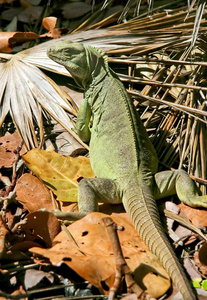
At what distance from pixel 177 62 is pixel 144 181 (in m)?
1.41

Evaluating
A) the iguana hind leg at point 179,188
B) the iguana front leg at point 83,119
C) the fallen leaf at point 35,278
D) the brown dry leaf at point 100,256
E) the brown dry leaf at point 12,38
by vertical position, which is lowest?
the fallen leaf at point 35,278

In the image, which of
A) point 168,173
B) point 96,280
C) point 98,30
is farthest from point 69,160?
point 98,30

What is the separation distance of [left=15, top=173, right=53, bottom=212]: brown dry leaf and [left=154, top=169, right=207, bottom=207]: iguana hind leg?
936mm

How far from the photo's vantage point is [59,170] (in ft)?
11.7

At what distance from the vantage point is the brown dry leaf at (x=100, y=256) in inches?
96.6

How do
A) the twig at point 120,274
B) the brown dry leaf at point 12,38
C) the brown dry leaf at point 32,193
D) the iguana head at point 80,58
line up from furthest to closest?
the brown dry leaf at point 12,38, the iguana head at point 80,58, the brown dry leaf at point 32,193, the twig at point 120,274

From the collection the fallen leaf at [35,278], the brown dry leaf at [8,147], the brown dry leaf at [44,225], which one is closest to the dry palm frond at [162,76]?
the brown dry leaf at [8,147]

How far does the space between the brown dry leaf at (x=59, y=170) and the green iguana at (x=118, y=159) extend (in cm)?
17

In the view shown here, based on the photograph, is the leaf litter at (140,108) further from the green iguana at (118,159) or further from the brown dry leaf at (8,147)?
the green iguana at (118,159)

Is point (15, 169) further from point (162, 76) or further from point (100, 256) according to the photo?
point (162, 76)

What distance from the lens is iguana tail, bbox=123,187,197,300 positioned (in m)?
2.45

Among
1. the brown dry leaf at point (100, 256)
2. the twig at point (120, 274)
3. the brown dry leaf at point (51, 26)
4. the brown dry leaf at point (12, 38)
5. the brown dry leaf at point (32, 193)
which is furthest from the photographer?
the brown dry leaf at point (51, 26)

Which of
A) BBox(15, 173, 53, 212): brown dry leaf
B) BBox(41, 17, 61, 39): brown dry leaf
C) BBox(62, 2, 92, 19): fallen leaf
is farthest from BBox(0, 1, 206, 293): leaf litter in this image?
BBox(62, 2, 92, 19): fallen leaf

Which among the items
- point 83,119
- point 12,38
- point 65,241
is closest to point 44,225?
point 65,241
